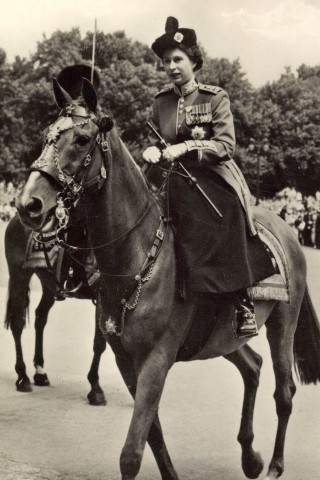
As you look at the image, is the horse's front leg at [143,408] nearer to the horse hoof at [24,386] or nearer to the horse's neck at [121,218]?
the horse's neck at [121,218]

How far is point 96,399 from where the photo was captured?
24.9 ft

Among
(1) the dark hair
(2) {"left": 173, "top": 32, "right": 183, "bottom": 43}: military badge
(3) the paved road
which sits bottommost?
(3) the paved road

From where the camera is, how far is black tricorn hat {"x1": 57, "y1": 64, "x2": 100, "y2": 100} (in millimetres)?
4668

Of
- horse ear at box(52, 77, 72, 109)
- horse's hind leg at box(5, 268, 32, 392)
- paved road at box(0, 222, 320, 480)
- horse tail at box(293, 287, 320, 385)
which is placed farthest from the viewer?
horse's hind leg at box(5, 268, 32, 392)

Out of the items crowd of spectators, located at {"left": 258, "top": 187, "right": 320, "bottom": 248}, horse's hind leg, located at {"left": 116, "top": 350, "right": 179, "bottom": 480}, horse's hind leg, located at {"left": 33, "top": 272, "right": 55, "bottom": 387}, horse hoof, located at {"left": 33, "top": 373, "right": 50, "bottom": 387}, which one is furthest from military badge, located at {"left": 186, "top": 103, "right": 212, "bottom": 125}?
crowd of spectators, located at {"left": 258, "top": 187, "right": 320, "bottom": 248}

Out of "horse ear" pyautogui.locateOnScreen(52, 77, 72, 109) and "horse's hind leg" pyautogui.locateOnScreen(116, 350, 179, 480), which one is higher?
"horse ear" pyautogui.locateOnScreen(52, 77, 72, 109)

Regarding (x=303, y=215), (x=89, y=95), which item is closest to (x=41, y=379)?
(x=89, y=95)

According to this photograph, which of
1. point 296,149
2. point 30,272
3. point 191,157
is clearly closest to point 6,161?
point 296,149

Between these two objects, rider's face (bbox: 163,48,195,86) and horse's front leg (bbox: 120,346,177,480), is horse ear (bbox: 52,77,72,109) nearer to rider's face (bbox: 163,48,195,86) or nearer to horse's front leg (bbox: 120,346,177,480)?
rider's face (bbox: 163,48,195,86)

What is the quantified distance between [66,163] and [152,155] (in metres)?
0.89

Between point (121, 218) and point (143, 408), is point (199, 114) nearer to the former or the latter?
point (121, 218)

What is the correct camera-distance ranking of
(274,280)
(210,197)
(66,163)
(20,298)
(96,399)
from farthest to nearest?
(20,298)
(96,399)
(274,280)
(210,197)
(66,163)

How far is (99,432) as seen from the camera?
656cm

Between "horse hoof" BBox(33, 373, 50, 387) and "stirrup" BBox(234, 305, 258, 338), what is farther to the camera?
"horse hoof" BBox(33, 373, 50, 387)
